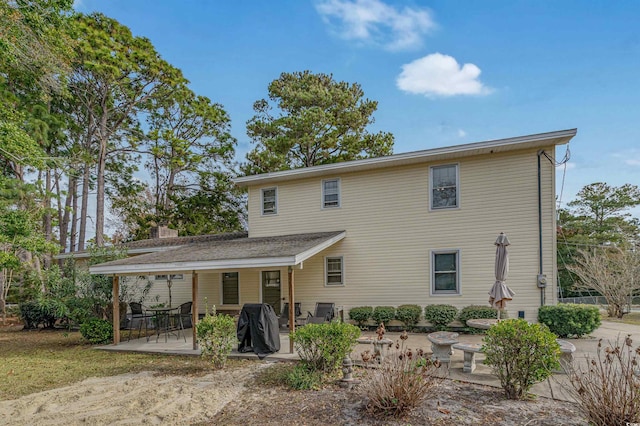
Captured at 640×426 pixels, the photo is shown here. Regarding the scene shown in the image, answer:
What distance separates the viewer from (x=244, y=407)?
5199mm

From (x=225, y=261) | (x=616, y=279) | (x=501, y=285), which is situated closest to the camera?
(x=501, y=285)

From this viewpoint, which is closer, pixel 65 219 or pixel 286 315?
pixel 286 315

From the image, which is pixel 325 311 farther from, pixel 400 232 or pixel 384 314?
pixel 400 232

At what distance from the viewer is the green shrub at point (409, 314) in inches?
438

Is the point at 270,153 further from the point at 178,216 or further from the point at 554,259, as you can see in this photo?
the point at 554,259

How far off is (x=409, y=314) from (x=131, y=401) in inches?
306

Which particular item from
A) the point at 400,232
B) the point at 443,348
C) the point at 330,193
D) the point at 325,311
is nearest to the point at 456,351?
the point at 443,348

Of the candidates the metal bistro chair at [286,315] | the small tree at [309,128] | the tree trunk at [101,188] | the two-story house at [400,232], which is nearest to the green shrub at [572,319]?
the two-story house at [400,232]

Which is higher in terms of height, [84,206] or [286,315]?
[84,206]

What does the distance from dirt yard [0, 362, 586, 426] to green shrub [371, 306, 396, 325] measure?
5.33 meters

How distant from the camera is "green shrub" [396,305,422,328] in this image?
1112 cm

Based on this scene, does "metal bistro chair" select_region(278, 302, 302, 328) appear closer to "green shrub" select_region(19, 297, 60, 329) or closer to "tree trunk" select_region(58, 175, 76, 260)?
"green shrub" select_region(19, 297, 60, 329)

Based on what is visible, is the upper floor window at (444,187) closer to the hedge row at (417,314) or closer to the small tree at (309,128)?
the hedge row at (417,314)

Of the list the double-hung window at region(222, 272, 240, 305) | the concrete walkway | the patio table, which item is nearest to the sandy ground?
the concrete walkway
